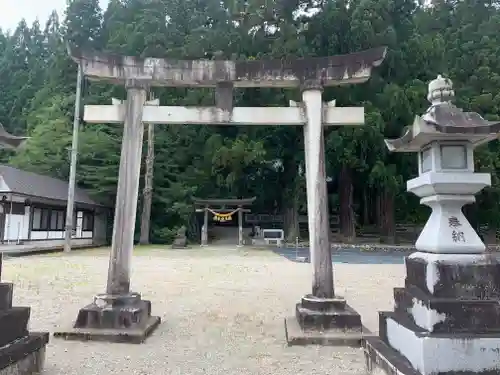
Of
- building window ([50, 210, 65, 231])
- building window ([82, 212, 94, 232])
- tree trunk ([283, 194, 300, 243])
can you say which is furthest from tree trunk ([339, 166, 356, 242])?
building window ([50, 210, 65, 231])

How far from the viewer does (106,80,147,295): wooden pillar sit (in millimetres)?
A: 5297

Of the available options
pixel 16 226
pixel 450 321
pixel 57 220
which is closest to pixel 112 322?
pixel 450 321

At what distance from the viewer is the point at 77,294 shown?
25.8 feet

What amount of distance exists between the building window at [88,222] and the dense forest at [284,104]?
1257mm

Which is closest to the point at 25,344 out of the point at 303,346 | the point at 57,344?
the point at 57,344

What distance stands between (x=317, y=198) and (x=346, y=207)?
2016 cm

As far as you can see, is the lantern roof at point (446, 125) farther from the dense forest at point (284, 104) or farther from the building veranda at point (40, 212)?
the dense forest at point (284, 104)

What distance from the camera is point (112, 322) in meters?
5.04

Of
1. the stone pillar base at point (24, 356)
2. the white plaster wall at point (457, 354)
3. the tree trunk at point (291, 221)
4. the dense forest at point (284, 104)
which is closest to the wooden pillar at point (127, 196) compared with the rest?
the stone pillar base at point (24, 356)

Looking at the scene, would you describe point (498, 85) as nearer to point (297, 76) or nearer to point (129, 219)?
point (297, 76)

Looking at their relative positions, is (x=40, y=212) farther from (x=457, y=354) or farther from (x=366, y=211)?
(x=366, y=211)

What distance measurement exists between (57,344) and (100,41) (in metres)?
33.9

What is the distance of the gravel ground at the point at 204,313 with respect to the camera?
413 centimetres

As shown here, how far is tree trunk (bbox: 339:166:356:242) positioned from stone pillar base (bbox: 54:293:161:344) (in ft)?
68.1
